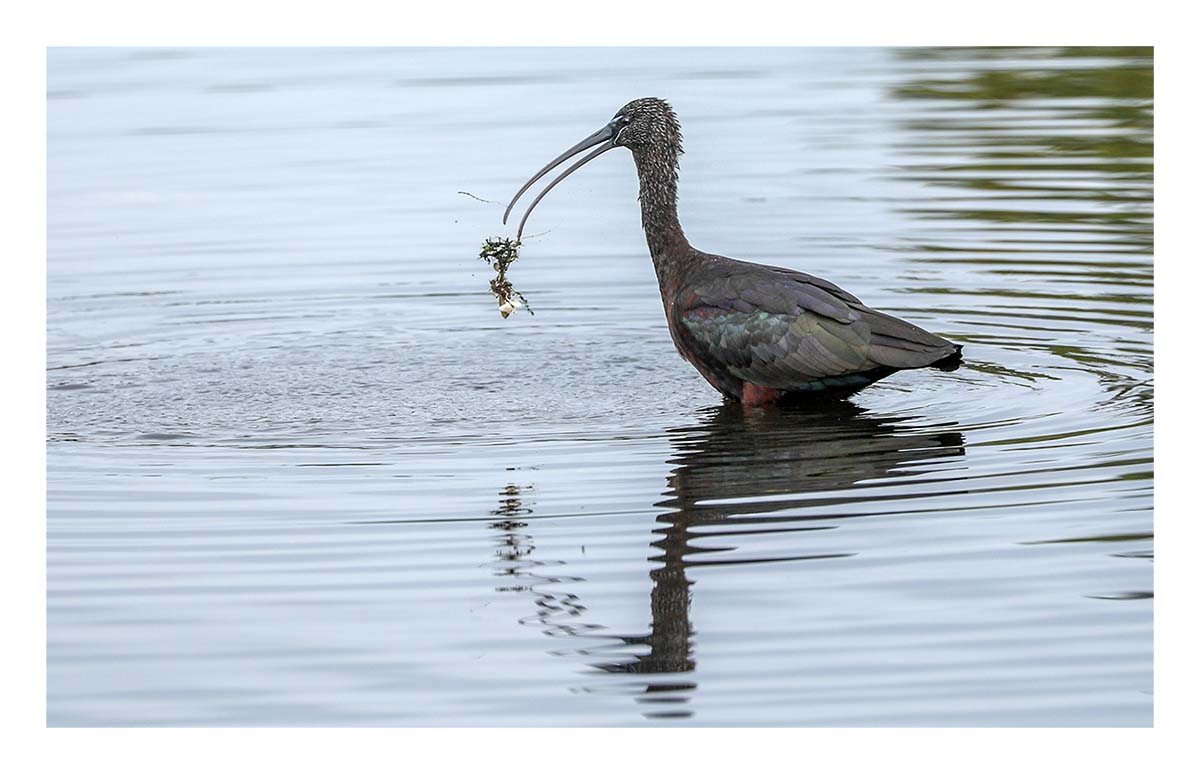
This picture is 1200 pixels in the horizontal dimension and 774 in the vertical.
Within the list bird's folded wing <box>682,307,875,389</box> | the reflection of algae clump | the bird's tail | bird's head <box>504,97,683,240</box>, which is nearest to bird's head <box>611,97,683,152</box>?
bird's head <box>504,97,683,240</box>

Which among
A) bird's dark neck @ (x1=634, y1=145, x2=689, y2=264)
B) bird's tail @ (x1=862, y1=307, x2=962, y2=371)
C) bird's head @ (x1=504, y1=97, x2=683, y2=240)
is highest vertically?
bird's head @ (x1=504, y1=97, x2=683, y2=240)

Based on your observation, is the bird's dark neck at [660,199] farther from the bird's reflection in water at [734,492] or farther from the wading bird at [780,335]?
the bird's reflection in water at [734,492]

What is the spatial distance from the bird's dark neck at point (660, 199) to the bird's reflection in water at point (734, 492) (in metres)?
1.26

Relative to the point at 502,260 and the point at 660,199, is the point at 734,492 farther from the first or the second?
the point at 660,199

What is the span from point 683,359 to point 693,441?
1.67m

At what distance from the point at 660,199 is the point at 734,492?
3.13 metres

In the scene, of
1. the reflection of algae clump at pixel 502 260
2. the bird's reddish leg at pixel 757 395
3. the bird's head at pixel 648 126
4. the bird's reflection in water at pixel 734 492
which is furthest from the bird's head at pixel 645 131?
the bird's reflection in water at pixel 734 492

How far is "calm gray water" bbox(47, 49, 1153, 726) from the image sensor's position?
6766 mm

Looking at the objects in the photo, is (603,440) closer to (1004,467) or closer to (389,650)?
(1004,467)

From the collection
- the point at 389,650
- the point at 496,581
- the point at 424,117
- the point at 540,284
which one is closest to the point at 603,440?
the point at 496,581

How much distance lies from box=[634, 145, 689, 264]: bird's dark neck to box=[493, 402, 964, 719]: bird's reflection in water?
1.26 meters

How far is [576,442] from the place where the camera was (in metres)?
9.67

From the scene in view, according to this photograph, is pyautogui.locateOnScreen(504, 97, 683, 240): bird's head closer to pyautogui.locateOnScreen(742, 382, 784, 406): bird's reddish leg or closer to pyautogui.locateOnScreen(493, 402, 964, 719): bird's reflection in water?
pyautogui.locateOnScreen(742, 382, 784, 406): bird's reddish leg

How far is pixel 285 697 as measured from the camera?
21.5ft
